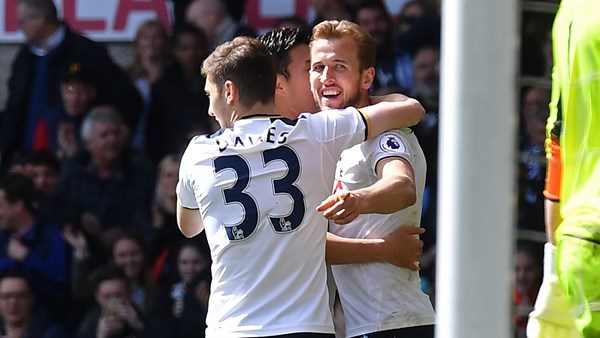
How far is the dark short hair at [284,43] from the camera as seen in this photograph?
4.18m

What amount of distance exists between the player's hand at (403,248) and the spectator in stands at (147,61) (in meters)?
3.22

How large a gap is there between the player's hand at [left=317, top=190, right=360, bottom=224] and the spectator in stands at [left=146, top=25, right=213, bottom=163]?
11.1 feet

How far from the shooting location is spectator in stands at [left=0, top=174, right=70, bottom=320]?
22.6 ft

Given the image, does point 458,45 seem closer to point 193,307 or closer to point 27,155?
point 193,307

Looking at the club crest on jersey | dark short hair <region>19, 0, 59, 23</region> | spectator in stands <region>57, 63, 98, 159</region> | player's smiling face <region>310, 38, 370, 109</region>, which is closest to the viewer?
the club crest on jersey

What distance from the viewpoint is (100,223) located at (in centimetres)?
693

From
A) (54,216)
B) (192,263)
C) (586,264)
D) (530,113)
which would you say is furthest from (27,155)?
(586,264)

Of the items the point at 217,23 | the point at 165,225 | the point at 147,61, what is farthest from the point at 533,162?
the point at 147,61

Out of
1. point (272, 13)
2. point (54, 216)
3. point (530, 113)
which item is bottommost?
point (54, 216)

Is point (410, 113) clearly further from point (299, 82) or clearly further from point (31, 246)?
point (31, 246)

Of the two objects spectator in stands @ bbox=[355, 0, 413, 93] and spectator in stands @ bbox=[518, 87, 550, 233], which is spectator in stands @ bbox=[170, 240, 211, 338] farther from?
spectator in stands @ bbox=[518, 87, 550, 233]

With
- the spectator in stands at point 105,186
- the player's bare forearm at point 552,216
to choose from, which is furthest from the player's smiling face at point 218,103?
the spectator in stands at point 105,186

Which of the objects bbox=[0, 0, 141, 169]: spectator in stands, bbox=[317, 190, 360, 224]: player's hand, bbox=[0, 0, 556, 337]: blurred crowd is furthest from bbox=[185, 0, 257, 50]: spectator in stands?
bbox=[317, 190, 360, 224]: player's hand

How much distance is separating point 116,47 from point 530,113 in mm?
2218
